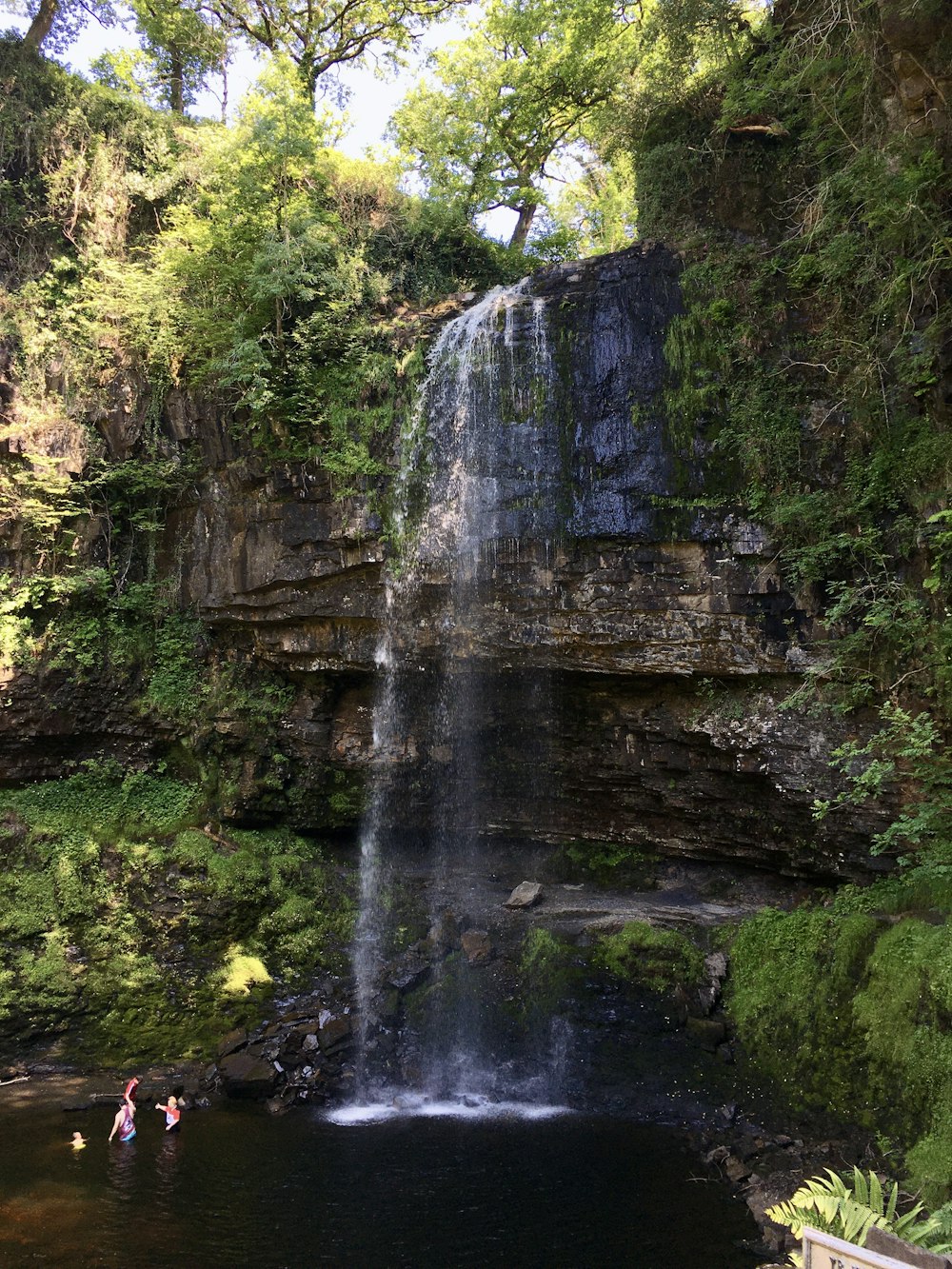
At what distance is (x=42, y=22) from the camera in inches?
629

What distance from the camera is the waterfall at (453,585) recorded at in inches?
448

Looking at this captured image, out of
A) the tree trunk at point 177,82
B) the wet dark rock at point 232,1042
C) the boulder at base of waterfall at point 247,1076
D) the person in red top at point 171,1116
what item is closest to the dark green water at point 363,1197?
the person in red top at point 171,1116

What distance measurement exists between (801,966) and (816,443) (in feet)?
21.8

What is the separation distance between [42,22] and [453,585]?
578 inches

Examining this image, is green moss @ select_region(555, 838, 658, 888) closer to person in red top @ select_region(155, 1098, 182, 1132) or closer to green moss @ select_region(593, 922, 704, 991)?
green moss @ select_region(593, 922, 704, 991)

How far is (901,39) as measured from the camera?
7988 millimetres

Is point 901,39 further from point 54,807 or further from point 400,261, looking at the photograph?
point 54,807

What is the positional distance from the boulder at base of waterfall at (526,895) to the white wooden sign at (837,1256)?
28.7 feet

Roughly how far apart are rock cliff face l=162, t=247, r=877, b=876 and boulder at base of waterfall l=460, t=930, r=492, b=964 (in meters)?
2.30

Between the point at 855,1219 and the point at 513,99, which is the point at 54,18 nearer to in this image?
the point at 513,99

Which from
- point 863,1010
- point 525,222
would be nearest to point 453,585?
point 863,1010

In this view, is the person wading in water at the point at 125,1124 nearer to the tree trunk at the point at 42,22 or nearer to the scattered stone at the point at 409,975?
the scattered stone at the point at 409,975

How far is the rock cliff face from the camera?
1079 cm

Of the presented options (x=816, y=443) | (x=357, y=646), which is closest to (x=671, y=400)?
(x=816, y=443)
